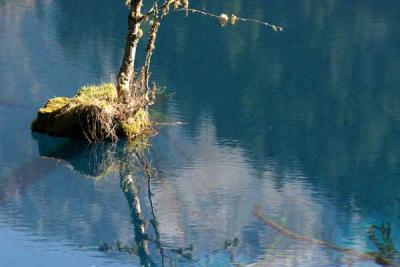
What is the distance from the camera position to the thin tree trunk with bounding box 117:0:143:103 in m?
15.1

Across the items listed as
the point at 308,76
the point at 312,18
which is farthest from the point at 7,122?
the point at 312,18

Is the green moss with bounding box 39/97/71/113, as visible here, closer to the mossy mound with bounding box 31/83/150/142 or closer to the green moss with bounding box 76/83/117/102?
the mossy mound with bounding box 31/83/150/142

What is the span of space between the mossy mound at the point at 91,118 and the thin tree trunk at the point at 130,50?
0.16 meters

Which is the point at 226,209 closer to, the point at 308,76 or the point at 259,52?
the point at 308,76

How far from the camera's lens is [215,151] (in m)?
15.3

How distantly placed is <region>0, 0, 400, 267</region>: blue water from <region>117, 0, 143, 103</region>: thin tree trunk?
775mm

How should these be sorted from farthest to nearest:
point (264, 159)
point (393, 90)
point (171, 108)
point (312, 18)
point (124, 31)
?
1. point (312, 18)
2. point (124, 31)
3. point (393, 90)
4. point (171, 108)
5. point (264, 159)

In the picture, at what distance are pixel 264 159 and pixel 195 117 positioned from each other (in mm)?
2229

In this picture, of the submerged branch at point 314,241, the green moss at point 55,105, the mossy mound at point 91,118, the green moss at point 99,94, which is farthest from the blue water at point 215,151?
the green moss at point 99,94

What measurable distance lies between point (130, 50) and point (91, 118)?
119cm

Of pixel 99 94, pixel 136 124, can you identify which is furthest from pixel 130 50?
pixel 136 124

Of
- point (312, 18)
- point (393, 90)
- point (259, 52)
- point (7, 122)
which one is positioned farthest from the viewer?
point (312, 18)

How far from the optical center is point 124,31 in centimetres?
2397

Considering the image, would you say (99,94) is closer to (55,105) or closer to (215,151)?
(55,105)
